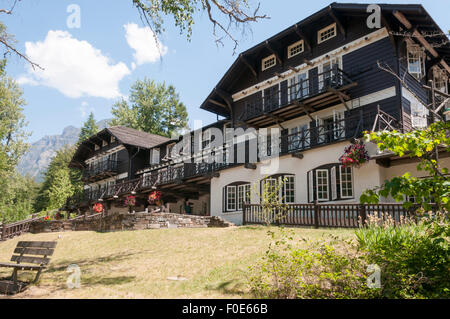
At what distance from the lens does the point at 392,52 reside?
1608 cm

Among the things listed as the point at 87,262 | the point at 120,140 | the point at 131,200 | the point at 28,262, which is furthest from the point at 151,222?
the point at 120,140

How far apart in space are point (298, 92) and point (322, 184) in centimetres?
580

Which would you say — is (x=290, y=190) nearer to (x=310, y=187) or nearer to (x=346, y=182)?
(x=310, y=187)

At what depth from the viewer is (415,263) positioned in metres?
5.82

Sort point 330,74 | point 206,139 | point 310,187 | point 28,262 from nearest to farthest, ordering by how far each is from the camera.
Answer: point 28,262
point 310,187
point 330,74
point 206,139

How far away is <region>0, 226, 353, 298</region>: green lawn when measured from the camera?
6957mm

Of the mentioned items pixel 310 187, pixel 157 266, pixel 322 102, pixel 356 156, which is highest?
pixel 322 102

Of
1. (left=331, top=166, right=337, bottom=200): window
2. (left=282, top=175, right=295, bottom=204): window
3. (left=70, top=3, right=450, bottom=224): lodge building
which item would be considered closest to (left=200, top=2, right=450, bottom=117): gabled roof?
(left=70, top=3, right=450, bottom=224): lodge building

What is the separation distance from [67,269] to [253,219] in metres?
9.06

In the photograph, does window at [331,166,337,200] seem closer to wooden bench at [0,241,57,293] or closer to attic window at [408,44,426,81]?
attic window at [408,44,426,81]

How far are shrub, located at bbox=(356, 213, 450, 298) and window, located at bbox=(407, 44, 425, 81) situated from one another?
12.3 m

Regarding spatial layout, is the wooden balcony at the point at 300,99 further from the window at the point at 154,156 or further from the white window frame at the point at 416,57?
the window at the point at 154,156

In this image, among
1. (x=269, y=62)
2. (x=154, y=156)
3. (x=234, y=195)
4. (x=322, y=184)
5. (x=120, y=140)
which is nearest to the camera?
(x=322, y=184)
